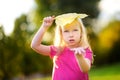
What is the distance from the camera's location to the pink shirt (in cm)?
332

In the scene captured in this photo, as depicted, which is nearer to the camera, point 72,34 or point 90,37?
point 72,34

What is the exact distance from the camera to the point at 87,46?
3363 mm

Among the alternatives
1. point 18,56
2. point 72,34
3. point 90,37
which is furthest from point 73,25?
point 90,37

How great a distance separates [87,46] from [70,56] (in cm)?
14

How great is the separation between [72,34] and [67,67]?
24 cm

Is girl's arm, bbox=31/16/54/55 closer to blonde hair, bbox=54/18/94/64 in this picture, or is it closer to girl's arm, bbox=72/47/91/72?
blonde hair, bbox=54/18/94/64

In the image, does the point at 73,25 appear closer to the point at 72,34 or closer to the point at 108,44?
the point at 72,34

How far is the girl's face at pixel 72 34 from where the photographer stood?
335 cm

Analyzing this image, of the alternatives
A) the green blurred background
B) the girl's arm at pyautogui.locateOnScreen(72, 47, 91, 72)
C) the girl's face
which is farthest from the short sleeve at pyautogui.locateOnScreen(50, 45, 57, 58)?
the green blurred background

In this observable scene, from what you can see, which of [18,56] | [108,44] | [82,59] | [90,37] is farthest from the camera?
[108,44]

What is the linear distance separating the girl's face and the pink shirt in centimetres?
6

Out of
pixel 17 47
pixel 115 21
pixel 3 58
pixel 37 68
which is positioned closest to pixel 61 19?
pixel 3 58

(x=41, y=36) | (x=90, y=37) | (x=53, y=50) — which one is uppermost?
(x=41, y=36)

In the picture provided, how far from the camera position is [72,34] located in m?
3.36
